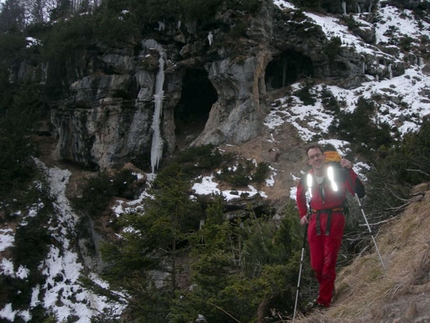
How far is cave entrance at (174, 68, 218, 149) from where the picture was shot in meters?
27.2

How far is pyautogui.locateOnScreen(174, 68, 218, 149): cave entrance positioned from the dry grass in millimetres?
21583

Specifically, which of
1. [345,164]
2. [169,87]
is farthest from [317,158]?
[169,87]

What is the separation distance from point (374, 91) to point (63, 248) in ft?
69.3

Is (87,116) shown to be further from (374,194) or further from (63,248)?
(374,194)

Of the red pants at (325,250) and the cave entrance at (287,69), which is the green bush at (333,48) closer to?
the cave entrance at (287,69)

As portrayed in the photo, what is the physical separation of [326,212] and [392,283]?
1018mm

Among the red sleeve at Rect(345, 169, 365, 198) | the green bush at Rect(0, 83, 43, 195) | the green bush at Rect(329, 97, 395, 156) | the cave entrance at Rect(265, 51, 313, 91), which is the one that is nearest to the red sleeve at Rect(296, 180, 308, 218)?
the red sleeve at Rect(345, 169, 365, 198)

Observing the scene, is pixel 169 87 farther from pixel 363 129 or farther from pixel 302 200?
pixel 302 200

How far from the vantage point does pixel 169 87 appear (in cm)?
2508

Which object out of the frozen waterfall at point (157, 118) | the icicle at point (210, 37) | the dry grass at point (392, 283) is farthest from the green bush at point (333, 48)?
the dry grass at point (392, 283)

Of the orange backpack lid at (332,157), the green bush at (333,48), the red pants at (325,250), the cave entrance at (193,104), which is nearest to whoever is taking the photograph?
the red pants at (325,250)

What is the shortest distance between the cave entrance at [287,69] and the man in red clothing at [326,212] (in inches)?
1016

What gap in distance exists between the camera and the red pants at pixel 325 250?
393 cm

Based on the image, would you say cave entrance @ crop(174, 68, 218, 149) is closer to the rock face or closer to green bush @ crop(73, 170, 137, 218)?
the rock face
